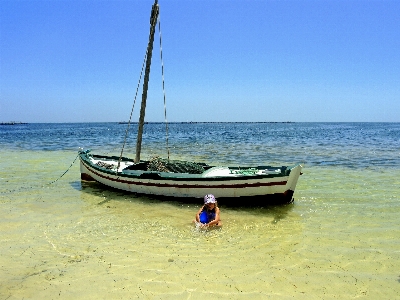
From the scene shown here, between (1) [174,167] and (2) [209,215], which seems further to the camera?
(1) [174,167]

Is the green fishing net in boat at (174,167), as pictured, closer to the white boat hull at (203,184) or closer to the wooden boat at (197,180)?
the wooden boat at (197,180)

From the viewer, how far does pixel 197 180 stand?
11.4 meters

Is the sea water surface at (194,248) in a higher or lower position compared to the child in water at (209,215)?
lower

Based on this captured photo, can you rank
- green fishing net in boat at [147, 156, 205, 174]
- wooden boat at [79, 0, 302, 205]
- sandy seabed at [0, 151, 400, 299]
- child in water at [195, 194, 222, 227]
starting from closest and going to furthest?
sandy seabed at [0, 151, 400, 299] < child in water at [195, 194, 222, 227] < wooden boat at [79, 0, 302, 205] < green fishing net in boat at [147, 156, 205, 174]

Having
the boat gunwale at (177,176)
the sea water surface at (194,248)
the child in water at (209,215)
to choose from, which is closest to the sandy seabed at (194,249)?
the sea water surface at (194,248)

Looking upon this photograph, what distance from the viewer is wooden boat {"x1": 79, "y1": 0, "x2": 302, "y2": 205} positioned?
10789 mm

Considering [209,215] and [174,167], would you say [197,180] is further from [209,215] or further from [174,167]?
[209,215]

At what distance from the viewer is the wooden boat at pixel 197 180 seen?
1079 centimetres

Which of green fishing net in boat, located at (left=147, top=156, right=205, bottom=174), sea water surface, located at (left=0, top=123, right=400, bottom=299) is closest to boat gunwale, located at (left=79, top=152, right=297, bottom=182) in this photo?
green fishing net in boat, located at (left=147, top=156, right=205, bottom=174)

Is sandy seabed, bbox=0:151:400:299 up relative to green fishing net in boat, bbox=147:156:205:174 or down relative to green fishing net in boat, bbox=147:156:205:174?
down

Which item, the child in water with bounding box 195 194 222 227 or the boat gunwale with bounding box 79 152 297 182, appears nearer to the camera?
the child in water with bounding box 195 194 222 227

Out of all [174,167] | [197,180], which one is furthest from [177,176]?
[174,167]

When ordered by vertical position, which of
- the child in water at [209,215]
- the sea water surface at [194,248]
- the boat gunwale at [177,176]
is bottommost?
the sea water surface at [194,248]

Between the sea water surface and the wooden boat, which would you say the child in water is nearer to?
the sea water surface
